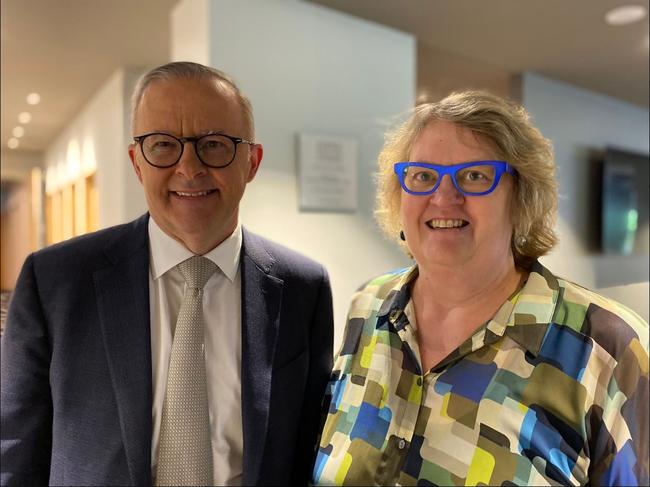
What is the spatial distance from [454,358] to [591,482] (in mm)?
346

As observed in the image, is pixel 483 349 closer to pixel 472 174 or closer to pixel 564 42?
pixel 472 174

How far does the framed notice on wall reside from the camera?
103 inches

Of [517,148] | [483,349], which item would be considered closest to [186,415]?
[483,349]

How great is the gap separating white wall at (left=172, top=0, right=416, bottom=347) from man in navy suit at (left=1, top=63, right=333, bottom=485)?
1.14 metres

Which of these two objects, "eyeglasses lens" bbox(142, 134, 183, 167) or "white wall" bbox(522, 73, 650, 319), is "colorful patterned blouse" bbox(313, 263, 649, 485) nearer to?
"white wall" bbox(522, 73, 650, 319)

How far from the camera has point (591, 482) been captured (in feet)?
3.19

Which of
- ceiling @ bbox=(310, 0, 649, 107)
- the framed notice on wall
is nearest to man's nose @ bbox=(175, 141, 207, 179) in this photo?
ceiling @ bbox=(310, 0, 649, 107)

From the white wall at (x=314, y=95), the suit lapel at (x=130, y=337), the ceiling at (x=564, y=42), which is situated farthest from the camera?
the white wall at (x=314, y=95)

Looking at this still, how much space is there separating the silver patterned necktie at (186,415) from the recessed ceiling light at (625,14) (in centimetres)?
122

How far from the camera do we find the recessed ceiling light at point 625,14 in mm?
1146

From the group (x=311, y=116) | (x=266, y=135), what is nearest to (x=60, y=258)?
(x=266, y=135)

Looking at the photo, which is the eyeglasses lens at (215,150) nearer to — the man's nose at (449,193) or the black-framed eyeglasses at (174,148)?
the black-framed eyeglasses at (174,148)

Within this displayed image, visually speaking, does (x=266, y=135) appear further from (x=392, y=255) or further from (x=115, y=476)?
(x=115, y=476)

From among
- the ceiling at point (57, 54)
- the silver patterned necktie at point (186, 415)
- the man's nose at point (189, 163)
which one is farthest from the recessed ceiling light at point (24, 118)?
the silver patterned necktie at point (186, 415)
